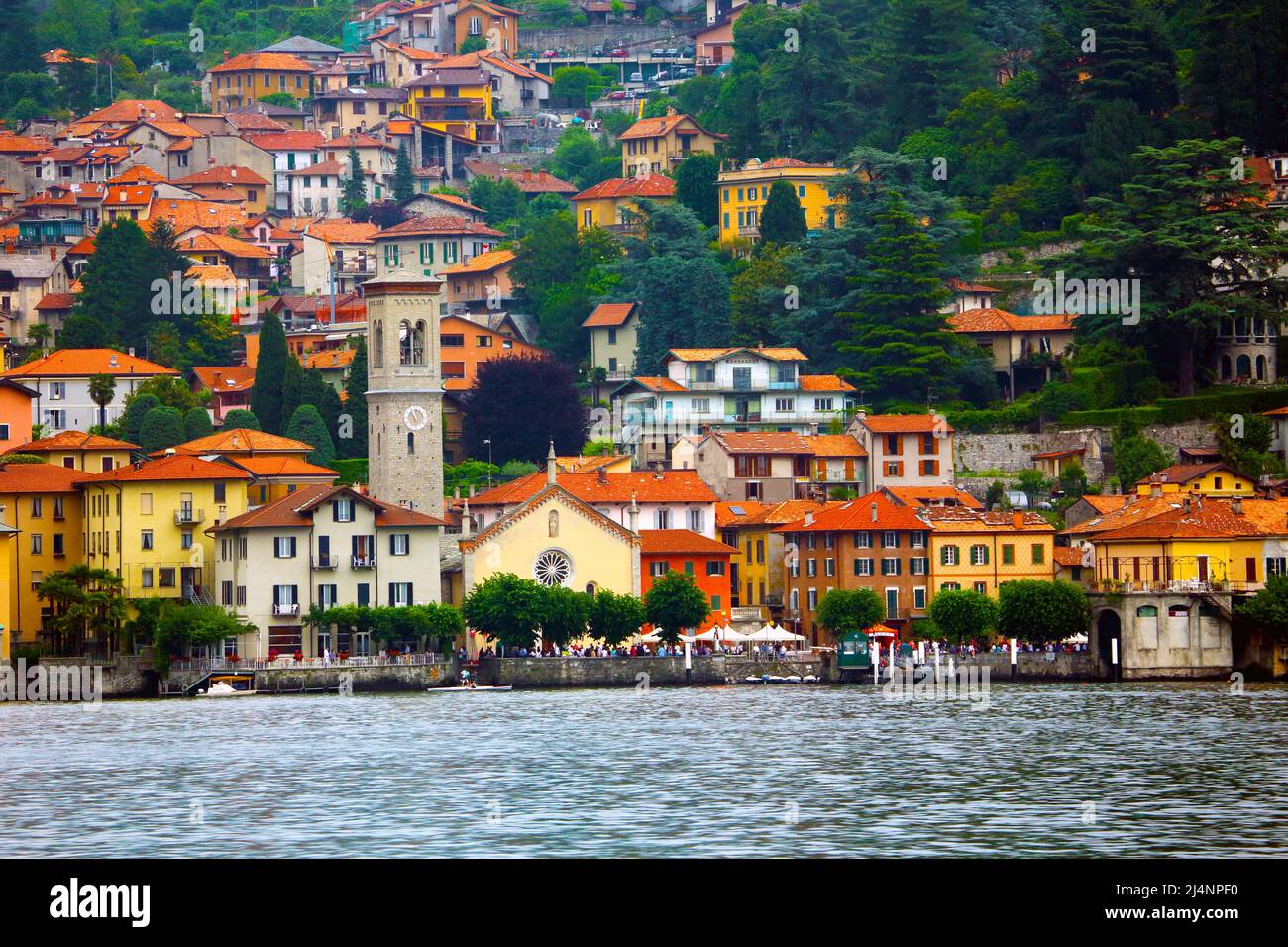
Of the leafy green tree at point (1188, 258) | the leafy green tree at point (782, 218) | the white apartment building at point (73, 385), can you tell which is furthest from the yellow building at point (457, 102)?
the leafy green tree at point (1188, 258)

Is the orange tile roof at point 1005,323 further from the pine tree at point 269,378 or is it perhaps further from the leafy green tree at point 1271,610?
the leafy green tree at point 1271,610

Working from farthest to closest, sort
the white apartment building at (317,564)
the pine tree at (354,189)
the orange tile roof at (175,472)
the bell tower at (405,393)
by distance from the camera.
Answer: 1. the pine tree at (354,189)
2. the bell tower at (405,393)
3. the orange tile roof at (175,472)
4. the white apartment building at (317,564)

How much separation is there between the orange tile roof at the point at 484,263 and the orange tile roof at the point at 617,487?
1542 inches

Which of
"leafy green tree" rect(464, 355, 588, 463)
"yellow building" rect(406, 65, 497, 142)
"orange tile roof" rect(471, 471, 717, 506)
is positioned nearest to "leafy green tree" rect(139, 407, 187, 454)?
"leafy green tree" rect(464, 355, 588, 463)

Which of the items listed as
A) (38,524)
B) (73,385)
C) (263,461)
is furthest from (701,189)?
(38,524)

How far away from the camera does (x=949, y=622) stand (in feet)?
276

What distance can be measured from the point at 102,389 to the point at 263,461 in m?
18.8

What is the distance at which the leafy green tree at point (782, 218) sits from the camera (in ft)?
413

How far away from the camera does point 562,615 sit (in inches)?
3322

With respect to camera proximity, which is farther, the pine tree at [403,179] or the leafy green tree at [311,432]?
the pine tree at [403,179]

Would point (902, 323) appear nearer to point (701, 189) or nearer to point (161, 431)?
point (701, 189)

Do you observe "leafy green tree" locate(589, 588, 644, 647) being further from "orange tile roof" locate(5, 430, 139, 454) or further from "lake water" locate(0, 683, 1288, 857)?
"orange tile roof" locate(5, 430, 139, 454)

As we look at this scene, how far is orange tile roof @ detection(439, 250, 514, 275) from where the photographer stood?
137 meters

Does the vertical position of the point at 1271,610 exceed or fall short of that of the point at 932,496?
it falls short
